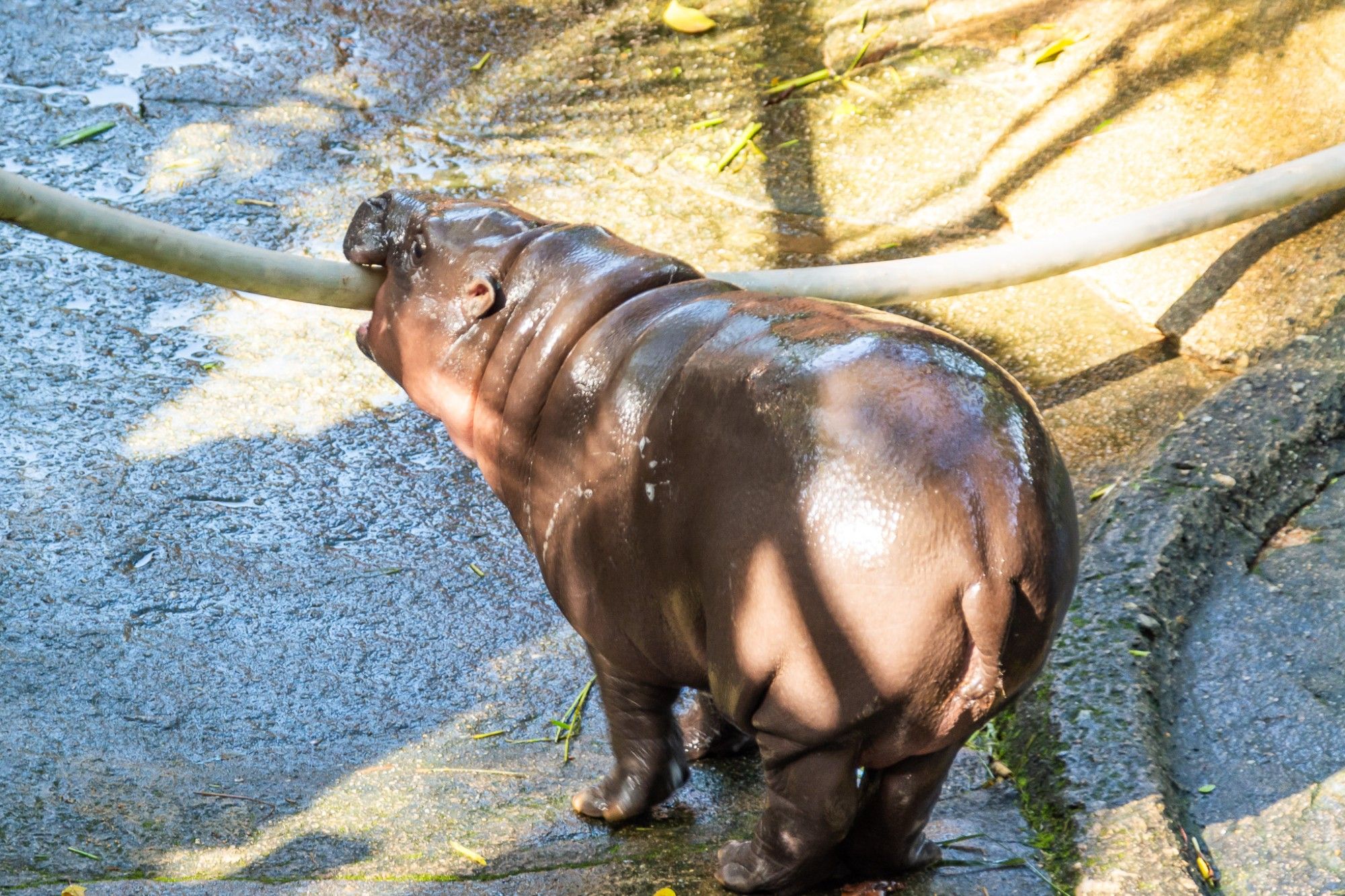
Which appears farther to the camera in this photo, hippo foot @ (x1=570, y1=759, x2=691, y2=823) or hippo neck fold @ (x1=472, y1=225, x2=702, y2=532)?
hippo foot @ (x1=570, y1=759, x2=691, y2=823)

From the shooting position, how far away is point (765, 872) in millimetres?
2721

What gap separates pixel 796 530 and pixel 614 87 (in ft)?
16.0

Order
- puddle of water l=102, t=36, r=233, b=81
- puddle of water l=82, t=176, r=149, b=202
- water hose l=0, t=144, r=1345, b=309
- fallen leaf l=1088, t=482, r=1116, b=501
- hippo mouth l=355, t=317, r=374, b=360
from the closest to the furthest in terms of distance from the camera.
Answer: water hose l=0, t=144, r=1345, b=309, hippo mouth l=355, t=317, r=374, b=360, fallen leaf l=1088, t=482, r=1116, b=501, puddle of water l=82, t=176, r=149, b=202, puddle of water l=102, t=36, r=233, b=81

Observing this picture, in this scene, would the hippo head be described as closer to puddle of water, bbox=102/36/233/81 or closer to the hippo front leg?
the hippo front leg

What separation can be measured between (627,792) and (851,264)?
2014mm

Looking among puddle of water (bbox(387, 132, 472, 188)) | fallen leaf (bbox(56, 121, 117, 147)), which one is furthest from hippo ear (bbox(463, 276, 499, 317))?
fallen leaf (bbox(56, 121, 117, 147))

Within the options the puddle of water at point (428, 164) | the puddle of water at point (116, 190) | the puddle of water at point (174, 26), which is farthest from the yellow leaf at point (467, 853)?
the puddle of water at point (174, 26)

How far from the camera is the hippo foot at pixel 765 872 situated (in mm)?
2693

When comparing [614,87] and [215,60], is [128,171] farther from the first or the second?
[614,87]

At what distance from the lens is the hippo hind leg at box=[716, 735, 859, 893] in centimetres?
249

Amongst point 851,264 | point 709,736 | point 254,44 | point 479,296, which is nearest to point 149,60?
point 254,44

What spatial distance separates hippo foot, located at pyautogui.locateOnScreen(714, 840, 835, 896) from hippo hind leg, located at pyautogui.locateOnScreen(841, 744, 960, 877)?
0.08 m

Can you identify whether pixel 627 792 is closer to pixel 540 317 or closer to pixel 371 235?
pixel 540 317

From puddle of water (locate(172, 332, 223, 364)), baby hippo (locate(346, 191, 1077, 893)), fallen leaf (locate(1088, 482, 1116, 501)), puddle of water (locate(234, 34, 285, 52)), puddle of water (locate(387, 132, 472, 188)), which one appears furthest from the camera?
puddle of water (locate(234, 34, 285, 52))
